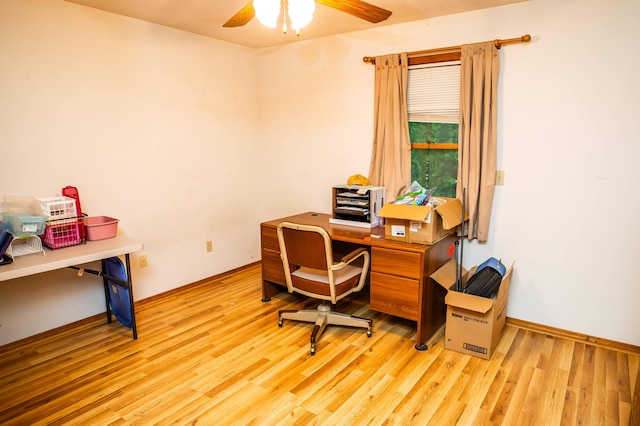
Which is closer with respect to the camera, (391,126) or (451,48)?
(451,48)

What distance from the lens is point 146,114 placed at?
3.32 m

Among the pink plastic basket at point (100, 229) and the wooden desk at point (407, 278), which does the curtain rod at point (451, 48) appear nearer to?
the wooden desk at point (407, 278)

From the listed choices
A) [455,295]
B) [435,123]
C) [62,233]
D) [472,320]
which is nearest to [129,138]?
[62,233]

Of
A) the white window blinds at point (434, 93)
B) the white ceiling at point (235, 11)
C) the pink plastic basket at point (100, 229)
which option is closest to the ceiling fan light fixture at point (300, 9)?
the white ceiling at point (235, 11)

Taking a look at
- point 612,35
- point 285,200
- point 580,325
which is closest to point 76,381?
point 285,200

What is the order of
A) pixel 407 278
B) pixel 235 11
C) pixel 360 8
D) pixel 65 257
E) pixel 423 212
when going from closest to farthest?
pixel 360 8 → pixel 65 257 → pixel 423 212 → pixel 407 278 → pixel 235 11

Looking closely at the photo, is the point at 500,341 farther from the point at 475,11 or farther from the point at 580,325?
the point at 475,11

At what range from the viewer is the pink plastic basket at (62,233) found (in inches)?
99.4

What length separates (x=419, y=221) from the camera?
2.64 metres

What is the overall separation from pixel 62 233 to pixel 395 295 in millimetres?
2237

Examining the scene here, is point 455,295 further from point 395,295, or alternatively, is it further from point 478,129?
point 478,129

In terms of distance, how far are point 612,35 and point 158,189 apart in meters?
3.51

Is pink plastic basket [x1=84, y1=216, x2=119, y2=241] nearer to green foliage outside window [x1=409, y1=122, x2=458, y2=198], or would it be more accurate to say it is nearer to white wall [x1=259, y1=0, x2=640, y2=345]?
green foliage outside window [x1=409, y1=122, x2=458, y2=198]

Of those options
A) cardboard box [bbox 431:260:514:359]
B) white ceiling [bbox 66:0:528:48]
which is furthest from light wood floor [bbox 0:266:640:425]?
white ceiling [bbox 66:0:528:48]
